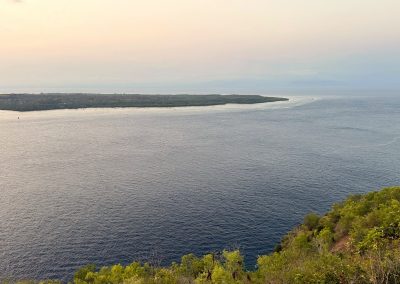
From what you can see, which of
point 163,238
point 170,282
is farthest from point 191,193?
point 170,282

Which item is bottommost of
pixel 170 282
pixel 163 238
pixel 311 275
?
pixel 163 238

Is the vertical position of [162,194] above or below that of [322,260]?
below

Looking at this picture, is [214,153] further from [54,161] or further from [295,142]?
[54,161]

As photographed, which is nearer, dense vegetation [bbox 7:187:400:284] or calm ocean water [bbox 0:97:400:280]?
dense vegetation [bbox 7:187:400:284]

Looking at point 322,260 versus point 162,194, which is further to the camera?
point 162,194
